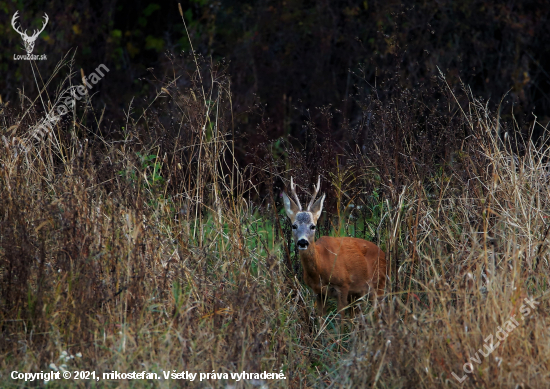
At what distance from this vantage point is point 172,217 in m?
5.15

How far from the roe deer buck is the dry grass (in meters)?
0.15

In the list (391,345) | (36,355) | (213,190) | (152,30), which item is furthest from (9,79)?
(391,345)

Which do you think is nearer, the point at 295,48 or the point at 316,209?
the point at 316,209

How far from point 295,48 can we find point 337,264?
5421 millimetres

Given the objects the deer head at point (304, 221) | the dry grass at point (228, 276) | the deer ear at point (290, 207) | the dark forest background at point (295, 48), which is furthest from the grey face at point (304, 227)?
the dark forest background at point (295, 48)

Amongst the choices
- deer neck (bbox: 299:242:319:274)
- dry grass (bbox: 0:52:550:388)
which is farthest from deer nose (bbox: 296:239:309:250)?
dry grass (bbox: 0:52:550:388)

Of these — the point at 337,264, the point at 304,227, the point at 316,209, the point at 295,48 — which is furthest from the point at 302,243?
the point at 295,48

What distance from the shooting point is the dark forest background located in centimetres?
899

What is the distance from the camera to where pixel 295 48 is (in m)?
9.81

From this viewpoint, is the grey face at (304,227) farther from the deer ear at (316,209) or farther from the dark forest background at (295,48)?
the dark forest background at (295,48)

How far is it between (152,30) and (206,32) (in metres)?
1.05

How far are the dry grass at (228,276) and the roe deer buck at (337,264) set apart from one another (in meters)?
0.15

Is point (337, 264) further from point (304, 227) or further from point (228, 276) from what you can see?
point (228, 276)

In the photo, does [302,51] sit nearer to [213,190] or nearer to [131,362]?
[213,190]
